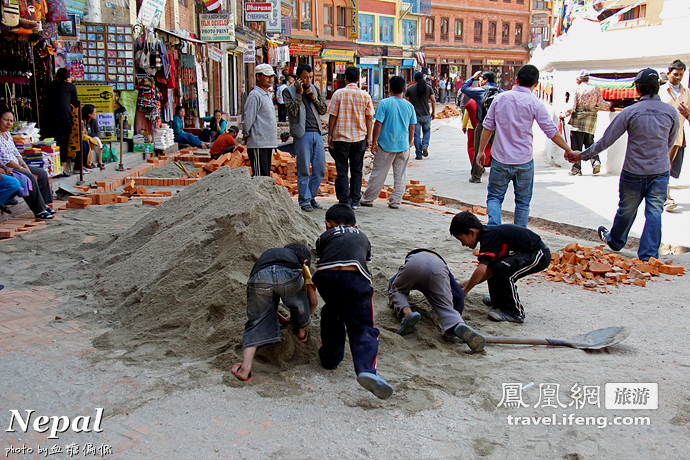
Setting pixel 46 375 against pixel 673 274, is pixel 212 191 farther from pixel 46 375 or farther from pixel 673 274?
pixel 673 274

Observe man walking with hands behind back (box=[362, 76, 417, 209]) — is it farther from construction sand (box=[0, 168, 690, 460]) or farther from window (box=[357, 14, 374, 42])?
window (box=[357, 14, 374, 42])

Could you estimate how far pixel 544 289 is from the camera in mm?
5176

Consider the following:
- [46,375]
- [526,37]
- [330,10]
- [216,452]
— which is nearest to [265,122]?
[46,375]

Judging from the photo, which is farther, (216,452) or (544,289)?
(544,289)

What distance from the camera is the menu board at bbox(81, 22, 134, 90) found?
41.9ft

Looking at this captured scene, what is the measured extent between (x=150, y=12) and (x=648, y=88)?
39.2ft

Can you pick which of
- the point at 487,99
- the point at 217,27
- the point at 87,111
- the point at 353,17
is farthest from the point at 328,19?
the point at 487,99

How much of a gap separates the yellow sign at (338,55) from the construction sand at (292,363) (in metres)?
40.3

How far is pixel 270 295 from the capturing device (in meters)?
3.35

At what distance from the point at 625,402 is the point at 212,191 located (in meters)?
3.84

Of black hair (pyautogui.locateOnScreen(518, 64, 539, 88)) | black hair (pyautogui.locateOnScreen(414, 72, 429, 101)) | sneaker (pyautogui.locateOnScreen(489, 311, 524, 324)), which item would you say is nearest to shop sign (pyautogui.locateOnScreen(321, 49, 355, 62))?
black hair (pyautogui.locateOnScreen(414, 72, 429, 101))

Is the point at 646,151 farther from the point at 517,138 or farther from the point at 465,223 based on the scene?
the point at 465,223

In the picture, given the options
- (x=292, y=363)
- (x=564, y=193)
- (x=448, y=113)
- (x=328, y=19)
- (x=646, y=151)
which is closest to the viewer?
(x=292, y=363)

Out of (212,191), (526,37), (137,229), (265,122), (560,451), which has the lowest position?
(560,451)
